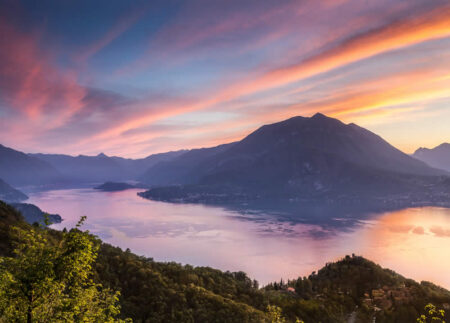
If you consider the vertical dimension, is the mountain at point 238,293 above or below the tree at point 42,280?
below

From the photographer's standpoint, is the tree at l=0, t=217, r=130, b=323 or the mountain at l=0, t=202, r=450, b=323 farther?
the mountain at l=0, t=202, r=450, b=323

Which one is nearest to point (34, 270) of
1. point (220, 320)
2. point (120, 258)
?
point (220, 320)

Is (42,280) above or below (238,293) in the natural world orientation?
above

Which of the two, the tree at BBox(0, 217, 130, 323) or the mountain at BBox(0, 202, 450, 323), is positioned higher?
the tree at BBox(0, 217, 130, 323)

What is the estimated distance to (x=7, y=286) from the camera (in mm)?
16328

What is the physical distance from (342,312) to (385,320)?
11729 mm

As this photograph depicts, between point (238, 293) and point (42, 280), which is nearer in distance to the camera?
point (42, 280)

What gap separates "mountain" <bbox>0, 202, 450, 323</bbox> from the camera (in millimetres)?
62594

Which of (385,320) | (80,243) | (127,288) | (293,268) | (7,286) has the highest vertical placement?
(80,243)

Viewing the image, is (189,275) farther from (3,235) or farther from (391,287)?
(391,287)

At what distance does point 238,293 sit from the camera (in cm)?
8531

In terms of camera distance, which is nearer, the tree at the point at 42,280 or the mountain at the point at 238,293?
the tree at the point at 42,280

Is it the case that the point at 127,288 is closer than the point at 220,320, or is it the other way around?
the point at 220,320

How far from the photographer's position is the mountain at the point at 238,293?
6259cm
